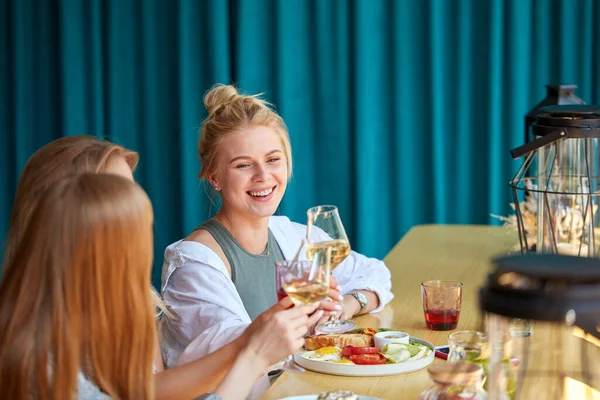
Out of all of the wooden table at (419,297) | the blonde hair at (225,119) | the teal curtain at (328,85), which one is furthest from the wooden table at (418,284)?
the teal curtain at (328,85)

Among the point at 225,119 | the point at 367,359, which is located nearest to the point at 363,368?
the point at 367,359

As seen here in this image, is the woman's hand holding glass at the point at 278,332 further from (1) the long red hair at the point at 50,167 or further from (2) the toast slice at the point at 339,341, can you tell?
(1) the long red hair at the point at 50,167

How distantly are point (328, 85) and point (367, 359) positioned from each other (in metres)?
2.64

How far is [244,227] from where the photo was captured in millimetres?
2156

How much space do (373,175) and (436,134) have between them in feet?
1.18

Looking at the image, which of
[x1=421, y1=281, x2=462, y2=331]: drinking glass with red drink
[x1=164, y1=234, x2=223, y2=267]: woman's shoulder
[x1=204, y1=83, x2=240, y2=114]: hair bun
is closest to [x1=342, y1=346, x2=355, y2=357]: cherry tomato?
[x1=421, y1=281, x2=462, y2=331]: drinking glass with red drink

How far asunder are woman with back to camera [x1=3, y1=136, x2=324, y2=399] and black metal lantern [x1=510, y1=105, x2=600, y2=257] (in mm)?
813

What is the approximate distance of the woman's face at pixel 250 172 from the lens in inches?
83.1

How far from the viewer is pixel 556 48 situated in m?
3.81

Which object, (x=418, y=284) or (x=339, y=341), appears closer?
(x=339, y=341)

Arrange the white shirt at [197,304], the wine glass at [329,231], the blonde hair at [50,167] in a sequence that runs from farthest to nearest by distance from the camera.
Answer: the white shirt at [197,304] < the wine glass at [329,231] < the blonde hair at [50,167]

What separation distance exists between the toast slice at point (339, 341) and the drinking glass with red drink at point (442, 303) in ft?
0.77

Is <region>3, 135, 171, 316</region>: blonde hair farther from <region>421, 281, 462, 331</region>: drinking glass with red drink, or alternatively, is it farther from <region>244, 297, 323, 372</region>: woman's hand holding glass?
<region>421, 281, 462, 331</region>: drinking glass with red drink

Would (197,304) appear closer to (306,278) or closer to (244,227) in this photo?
(244,227)
